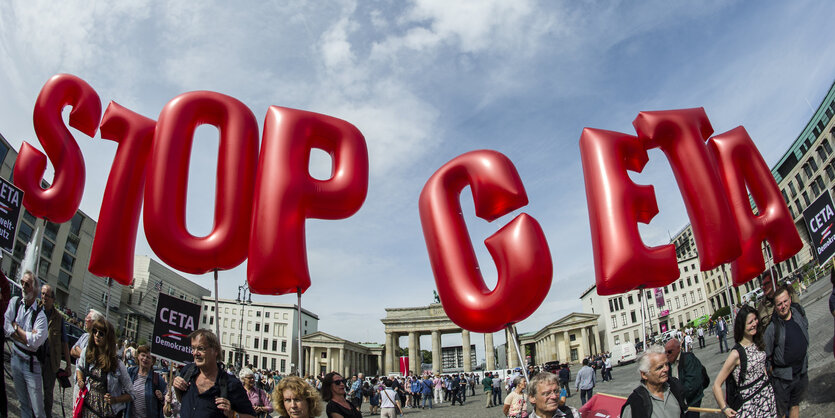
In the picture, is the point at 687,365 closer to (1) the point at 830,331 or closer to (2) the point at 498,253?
(2) the point at 498,253

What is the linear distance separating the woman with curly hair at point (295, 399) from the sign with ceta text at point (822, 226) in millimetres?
7686

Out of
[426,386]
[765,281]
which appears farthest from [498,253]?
[426,386]

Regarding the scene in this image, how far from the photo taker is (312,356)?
8775cm

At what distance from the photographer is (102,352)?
5.05 meters

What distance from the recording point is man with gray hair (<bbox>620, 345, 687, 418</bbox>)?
3852 mm

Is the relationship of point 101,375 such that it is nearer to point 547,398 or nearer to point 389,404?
point 547,398

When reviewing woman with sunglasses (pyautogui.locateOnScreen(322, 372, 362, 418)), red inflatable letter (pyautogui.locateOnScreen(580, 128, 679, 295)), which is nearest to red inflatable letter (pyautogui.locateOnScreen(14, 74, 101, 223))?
woman with sunglasses (pyautogui.locateOnScreen(322, 372, 362, 418))

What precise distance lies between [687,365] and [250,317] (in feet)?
321

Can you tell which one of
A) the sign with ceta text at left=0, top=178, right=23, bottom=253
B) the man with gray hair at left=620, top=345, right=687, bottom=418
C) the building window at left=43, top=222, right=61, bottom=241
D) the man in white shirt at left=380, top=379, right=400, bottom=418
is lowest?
the man in white shirt at left=380, top=379, right=400, bottom=418

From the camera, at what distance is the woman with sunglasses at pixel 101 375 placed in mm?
4938

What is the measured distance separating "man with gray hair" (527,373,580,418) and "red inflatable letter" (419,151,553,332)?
1.69 m

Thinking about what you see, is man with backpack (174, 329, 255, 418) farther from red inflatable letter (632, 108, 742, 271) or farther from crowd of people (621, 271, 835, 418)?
red inflatable letter (632, 108, 742, 271)

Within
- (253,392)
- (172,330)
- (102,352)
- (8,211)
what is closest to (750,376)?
(253,392)

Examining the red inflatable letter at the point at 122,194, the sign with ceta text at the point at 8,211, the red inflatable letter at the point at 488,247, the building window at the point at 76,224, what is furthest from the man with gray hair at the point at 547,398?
the building window at the point at 76,224
